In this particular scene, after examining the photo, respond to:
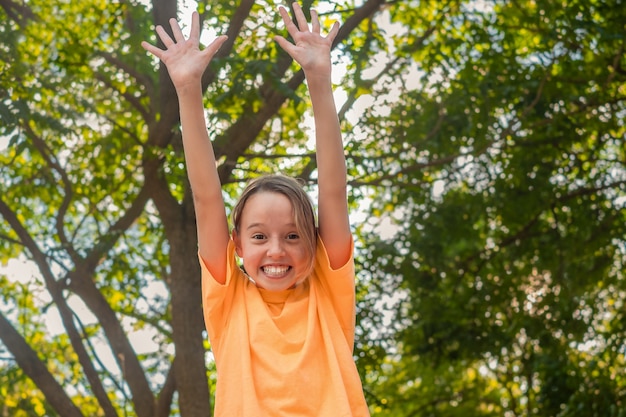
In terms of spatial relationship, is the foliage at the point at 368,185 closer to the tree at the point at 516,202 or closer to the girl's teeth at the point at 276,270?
the tree at the point at 516,202

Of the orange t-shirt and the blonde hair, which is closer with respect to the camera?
the orange t-shirt

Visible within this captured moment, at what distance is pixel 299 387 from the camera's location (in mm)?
2406

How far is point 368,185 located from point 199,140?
3.51 metres

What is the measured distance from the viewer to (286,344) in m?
2.48

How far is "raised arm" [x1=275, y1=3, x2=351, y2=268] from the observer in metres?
2.44

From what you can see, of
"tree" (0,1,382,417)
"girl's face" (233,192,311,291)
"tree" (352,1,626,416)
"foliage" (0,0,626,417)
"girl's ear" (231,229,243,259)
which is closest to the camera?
"girl's face" (233,192,311,291)

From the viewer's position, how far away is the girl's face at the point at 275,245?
252cm

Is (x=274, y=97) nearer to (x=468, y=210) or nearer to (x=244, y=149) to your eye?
(x=244, y=149)

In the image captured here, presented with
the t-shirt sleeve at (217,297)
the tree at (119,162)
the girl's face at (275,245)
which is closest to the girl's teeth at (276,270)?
the girl's face at (275,245)

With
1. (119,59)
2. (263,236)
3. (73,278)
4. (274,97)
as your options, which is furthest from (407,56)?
(263,236)

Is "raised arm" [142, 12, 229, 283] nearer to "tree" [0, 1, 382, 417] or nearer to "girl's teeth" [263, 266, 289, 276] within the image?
"girl's teeth" [263, 266, 289, 276]

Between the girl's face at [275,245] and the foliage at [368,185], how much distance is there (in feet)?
9.23

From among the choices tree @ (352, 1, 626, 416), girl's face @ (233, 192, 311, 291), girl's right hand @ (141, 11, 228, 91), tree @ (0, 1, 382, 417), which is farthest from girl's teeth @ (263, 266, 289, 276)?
tree @ (352, 1, 626, 416)

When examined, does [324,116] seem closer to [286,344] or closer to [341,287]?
[341,287]
